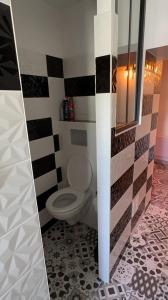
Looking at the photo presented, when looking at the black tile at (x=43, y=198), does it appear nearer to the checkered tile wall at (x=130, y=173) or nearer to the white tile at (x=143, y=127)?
the checkered tile wall at (x=130, y=173)

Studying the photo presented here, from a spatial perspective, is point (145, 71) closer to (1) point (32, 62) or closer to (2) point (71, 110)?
(2) point (71, 110)

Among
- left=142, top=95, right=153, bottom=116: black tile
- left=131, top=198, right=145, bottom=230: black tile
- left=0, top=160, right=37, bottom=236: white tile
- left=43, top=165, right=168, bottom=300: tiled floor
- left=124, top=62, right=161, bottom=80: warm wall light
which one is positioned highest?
left=124, top=62, right=161, bottom=80: warm wall light

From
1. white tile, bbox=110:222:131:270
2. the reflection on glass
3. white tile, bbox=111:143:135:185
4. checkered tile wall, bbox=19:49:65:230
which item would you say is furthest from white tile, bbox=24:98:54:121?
white tile, bbox=110:222:131:270

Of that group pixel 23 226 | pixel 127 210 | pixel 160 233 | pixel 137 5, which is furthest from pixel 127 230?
pixel 137 5

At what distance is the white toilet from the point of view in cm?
179

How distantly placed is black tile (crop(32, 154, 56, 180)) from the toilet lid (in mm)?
198

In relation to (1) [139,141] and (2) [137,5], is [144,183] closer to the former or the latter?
(1) [139,141]

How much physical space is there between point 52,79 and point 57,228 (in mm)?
1559

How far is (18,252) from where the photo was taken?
2.13 ft

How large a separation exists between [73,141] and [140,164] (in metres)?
0.71

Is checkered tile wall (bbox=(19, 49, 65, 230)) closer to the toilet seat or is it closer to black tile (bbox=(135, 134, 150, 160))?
the toilet seat

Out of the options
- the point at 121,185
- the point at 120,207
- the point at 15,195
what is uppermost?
the point at 15,195

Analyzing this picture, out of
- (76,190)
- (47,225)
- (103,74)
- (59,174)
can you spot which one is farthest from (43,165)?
(103,74)

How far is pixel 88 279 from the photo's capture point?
1.46 m
